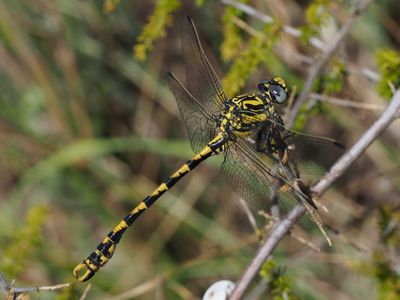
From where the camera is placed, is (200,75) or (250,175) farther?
(200,75)

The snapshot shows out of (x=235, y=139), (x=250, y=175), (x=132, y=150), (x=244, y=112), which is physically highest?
(x=132, y=150)

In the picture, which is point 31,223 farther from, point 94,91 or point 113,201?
point 94,91

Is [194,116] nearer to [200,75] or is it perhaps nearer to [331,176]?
[200,75]

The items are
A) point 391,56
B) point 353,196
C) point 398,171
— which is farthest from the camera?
point 353,196

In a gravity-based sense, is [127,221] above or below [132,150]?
below

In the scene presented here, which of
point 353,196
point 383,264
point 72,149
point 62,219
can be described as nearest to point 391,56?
point 383,264

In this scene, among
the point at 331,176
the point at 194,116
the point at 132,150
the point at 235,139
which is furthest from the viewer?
the point at 132,150

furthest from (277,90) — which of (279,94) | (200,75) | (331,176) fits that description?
(331,176)

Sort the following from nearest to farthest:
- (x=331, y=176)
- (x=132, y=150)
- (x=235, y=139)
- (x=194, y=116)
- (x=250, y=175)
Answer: (x=331, y=176) → (x=250, y=175) → (x=235, y=139) → (x=194, y=116) → (x=132, y=150)
